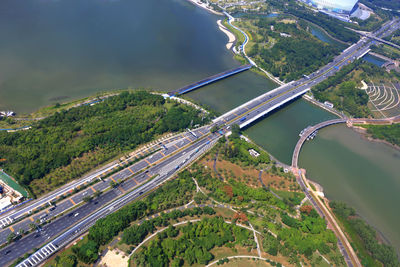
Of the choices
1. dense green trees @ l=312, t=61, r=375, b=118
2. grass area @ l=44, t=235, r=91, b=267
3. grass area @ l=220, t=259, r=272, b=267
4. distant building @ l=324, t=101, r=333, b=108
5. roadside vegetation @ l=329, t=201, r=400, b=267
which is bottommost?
grass area @ l=44, t=235, r=91, b=267

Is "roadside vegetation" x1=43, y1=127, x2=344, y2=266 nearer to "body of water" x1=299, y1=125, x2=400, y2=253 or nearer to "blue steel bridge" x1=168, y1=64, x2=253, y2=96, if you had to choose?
"body of water" x1=299, y1=125, x2=400, y2=253

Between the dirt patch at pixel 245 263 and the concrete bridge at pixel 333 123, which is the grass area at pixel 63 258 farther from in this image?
the concrete bridge at pixel 333 123

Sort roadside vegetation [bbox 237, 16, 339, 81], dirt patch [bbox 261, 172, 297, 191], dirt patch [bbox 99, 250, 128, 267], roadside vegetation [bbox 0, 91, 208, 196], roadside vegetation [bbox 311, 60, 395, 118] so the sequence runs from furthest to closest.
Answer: roadside vegetation [bbox 237, 16, 339, 81] → roadside vegetation [bbox 311, 60, 395, 118] → dirt patch [bbox 261, 172, 297, 191] → roadside vegetation [bbox 0, 91, 208, 196] → dirt patch [bbox 99, 250, 128, 267]

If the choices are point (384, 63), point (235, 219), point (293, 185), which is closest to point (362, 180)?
point (293, 185)

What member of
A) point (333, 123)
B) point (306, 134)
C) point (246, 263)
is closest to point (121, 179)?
point (246, 263)

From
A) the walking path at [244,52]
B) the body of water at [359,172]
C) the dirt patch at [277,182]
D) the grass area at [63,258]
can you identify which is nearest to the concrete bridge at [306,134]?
the body of water at [359,172]

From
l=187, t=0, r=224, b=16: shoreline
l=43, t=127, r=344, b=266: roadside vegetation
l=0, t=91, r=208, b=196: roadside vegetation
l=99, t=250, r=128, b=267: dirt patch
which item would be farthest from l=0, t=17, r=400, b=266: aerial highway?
l=187, t=0, r=224, b=16: shoreline
